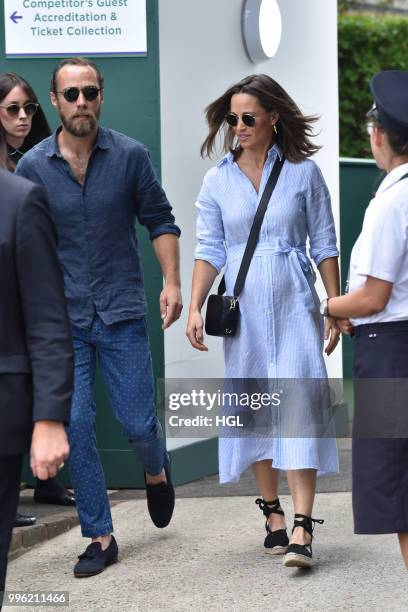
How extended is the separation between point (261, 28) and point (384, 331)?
3580mm

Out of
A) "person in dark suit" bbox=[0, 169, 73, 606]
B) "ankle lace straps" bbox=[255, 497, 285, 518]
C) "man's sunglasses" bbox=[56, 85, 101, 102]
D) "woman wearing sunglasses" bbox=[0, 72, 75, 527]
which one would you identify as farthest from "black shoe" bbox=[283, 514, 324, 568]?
"person in dark suit" bbox=[0, 169, 73, 606]

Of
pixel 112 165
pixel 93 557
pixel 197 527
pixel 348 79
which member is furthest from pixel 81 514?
pixel 348 79

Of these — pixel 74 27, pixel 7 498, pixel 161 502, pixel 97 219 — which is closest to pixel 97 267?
pixel 97 219

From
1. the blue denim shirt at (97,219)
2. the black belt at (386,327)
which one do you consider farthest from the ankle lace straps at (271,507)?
the black belt at (386,327)

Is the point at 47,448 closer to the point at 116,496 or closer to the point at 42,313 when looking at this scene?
the point at 42,313

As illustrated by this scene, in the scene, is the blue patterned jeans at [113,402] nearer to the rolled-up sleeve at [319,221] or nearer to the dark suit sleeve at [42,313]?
the rolled-up sleeve at [319,221]

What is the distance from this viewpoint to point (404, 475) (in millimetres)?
4074

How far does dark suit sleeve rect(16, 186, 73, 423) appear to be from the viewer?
3.10m

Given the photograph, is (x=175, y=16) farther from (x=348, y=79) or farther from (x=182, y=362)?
(x=348, y=79)

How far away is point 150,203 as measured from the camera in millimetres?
5418

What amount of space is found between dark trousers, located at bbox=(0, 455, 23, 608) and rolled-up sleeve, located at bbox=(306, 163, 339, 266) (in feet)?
7.79

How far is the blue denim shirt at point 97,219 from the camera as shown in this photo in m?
5.27

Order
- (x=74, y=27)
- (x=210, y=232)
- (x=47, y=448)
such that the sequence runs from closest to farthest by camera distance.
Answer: (x=47, y=448)
(x=210, y=232)
(x=74, y=27)

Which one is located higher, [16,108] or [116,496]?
[16,108]
